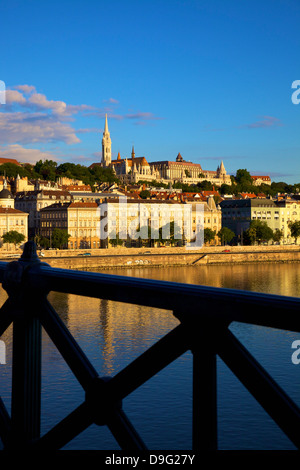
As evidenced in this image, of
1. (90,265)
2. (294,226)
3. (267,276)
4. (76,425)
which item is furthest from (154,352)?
(294,226)

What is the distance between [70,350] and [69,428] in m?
0.17

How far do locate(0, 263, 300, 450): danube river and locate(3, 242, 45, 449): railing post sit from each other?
17.9ft

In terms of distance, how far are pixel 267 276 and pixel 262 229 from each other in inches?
771

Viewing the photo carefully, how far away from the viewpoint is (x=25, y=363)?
4.95 ft

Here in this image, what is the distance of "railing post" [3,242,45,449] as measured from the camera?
4.95 feet

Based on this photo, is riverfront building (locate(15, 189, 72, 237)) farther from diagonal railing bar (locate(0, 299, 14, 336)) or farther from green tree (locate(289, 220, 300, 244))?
diagonal railing bar (locate(0, 299, 14, 336))

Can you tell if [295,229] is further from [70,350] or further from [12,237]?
[70,350]

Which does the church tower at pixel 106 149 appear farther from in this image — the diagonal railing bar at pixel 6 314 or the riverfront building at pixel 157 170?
the diagonal railing bar at pixel 6 314

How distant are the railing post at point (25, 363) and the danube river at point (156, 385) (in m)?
5.47

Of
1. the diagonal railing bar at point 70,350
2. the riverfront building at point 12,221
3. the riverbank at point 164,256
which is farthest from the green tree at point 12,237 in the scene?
the diagonal railing bar at point 70,350

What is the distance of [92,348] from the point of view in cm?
1217

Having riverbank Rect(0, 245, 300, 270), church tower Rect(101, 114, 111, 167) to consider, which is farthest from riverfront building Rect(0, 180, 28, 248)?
church tower Rect(101, 114, 111, 167)

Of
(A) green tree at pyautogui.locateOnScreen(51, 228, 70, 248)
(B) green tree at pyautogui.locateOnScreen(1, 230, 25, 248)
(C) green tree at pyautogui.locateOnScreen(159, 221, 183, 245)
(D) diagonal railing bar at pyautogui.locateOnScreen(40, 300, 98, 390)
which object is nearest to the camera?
(D) diagonal railing bar at pyautogui.locateOnScreen(40, 300, 98, 390)

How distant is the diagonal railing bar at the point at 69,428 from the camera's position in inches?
52.9
